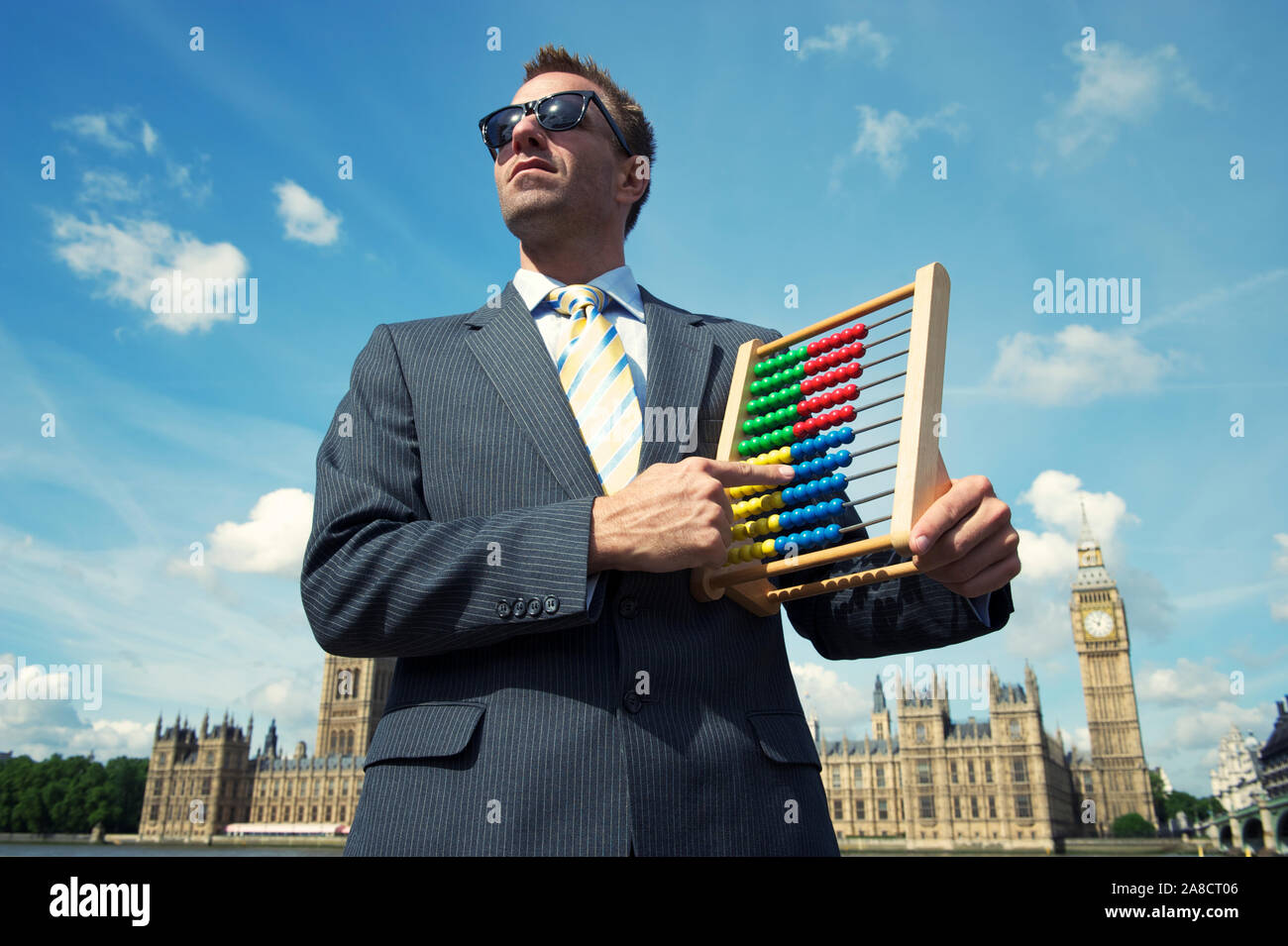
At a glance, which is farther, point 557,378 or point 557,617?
point 557,378

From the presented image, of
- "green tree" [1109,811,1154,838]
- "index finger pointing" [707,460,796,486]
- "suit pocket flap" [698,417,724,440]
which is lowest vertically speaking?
"green tree" [1109,811,1154,838]

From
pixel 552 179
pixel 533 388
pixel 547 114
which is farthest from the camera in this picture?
pixel 547 114

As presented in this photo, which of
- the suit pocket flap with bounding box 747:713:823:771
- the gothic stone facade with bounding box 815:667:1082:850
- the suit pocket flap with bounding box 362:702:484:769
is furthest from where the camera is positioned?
the gothic stone facade with bounding box 815:667:1082:850

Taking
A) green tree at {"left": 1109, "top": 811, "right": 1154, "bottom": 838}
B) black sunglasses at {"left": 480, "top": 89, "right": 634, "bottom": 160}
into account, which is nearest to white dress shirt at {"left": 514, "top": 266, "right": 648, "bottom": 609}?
black sunglasses at {"left": 480, "top": 89, "right": 634, "bottom": 160}

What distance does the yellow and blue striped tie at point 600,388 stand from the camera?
102 inches

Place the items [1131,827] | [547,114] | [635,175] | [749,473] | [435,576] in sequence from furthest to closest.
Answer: [1131,827] → [635,175] → [547,114] → [749,473] → [435,576]

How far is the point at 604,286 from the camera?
3123 mm

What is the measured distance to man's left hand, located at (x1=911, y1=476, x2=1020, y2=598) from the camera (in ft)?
7.06

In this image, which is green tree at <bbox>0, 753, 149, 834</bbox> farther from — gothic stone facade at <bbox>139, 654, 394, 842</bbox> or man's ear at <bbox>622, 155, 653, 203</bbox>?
man's ear at <bbox>622, 155, 653, 203</bbox>

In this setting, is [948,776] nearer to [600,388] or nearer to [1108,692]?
[1108,692]

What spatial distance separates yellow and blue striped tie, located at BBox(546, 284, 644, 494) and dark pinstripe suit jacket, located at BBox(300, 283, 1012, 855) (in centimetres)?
10

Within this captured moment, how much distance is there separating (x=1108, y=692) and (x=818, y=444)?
A: 121 metres

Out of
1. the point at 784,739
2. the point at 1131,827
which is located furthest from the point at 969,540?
the point at 1131,827
